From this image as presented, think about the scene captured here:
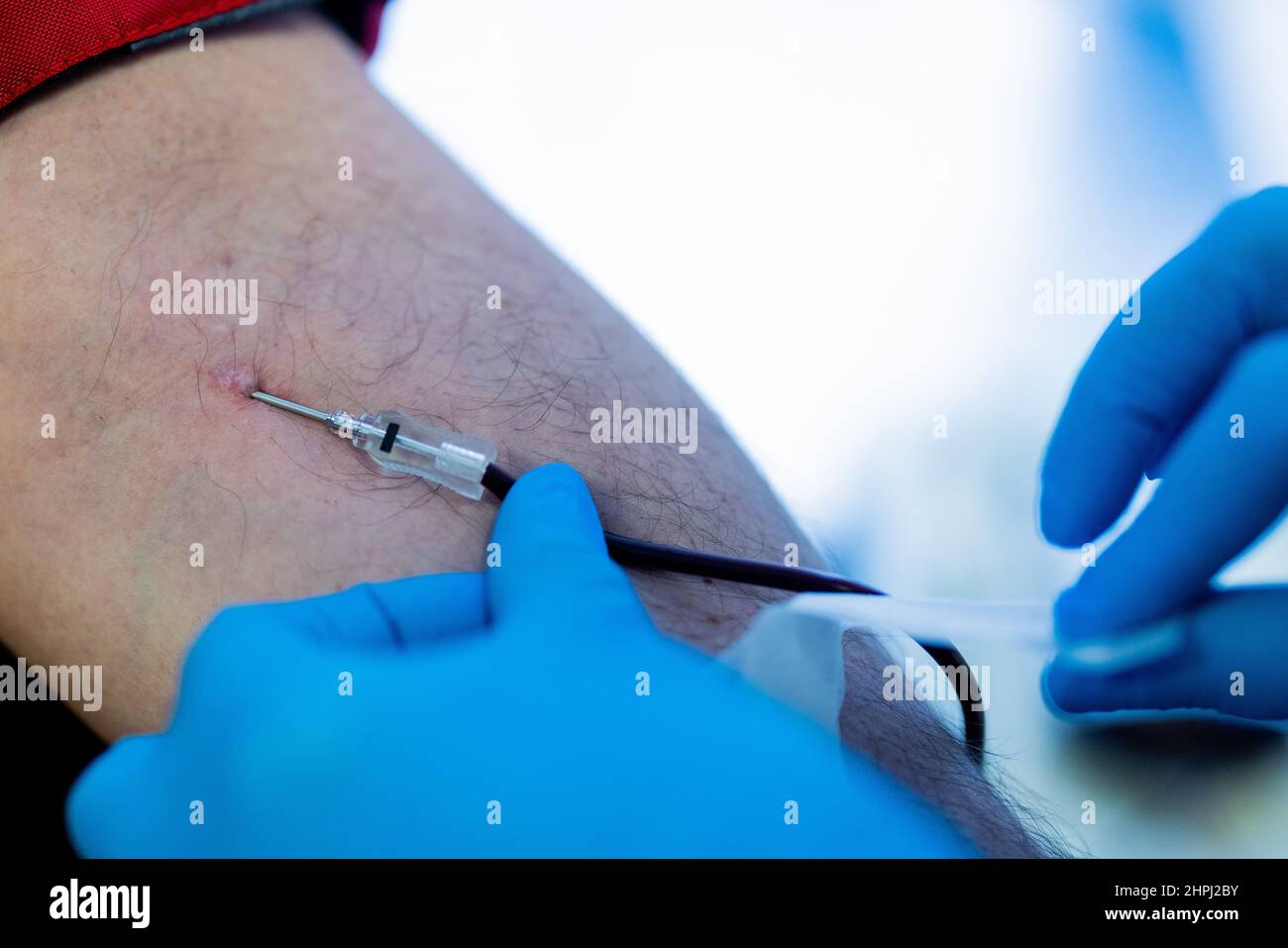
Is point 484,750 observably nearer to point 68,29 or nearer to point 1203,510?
point 1203,510

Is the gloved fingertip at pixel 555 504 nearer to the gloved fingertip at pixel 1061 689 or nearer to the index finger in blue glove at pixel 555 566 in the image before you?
the index finger in blue glove at pixel 555 566

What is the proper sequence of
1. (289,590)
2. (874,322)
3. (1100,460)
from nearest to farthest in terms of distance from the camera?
(289,590) → (1100,460) → (874,322)

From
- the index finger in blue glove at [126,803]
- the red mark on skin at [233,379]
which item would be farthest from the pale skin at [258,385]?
the index finger in blue glove at [126,803]

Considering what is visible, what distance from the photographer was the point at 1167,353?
0.90 m

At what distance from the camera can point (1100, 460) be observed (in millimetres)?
922

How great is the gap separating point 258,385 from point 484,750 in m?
0.48

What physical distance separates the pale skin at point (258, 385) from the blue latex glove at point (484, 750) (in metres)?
0.09

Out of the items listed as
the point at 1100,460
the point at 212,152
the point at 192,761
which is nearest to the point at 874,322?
the point at 1100,460

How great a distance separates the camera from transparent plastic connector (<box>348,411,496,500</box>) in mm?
789

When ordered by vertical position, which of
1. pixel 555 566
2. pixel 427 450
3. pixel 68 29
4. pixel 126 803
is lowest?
pixel 126 803

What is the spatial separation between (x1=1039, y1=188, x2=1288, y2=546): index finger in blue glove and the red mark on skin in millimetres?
882

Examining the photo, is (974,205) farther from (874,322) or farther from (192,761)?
(192,761)

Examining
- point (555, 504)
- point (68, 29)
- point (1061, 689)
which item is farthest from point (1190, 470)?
point (68, 29)
